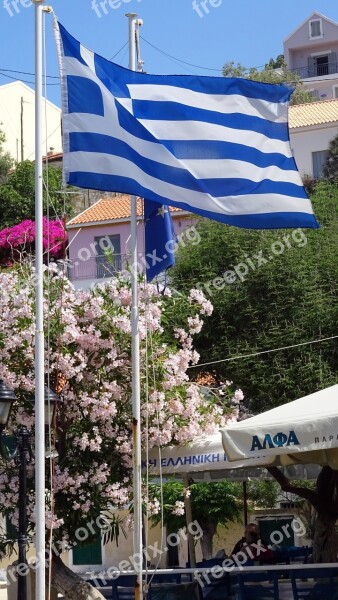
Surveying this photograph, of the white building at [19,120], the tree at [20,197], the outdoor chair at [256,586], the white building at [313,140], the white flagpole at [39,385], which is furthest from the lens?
the white building at [19,120]

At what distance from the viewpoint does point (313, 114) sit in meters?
56.2

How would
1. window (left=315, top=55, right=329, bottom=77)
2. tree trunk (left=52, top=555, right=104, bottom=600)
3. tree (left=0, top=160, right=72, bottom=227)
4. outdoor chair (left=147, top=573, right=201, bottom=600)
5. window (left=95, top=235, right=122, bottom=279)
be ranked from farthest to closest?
window (left=315, top=55, right=329, bottom=77) → tree (left=0, top=160, right=72, bottom=227) → window (left=95, top=235, right=122, bottom=279) → outdoor chair (left=147, top=573, right=201, bottom=600) → tree trunk (left=52, top=555, right=104, bottom=600)

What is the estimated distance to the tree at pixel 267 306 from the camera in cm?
2430

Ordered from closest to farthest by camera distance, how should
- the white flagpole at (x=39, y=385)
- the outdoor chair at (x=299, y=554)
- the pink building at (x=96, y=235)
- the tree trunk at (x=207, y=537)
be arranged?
the white flagpole at (x=39, y=385), the outdoor chair at (x=299, y=554), the tree trunk at (x=207, y=537), the pink building at (x=96, y=235)

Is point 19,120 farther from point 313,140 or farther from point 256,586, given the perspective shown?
point 256,586

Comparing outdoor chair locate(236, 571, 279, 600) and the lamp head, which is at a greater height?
the lamp head

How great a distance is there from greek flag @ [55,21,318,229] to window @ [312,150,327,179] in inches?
1701

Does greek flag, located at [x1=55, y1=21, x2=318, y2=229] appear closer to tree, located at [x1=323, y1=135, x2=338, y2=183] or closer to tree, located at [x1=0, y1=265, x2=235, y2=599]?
tree, located at [x1=0, y1=265, x2=235, y2=599]

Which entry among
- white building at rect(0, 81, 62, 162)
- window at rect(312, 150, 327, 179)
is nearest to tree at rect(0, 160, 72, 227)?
white building at rect(0, 81, 62, 162)

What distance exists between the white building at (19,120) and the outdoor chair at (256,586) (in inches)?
1941

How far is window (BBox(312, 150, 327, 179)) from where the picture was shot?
5303 centimetres

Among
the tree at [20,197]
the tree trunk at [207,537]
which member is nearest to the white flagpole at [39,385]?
the tree trunk at [207,537]

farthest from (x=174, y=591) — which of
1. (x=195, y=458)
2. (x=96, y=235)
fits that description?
(x=96, y=235)

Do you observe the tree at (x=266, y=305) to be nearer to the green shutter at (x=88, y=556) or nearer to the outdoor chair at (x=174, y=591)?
the green shutter at (x=88, y=556)
